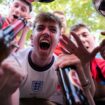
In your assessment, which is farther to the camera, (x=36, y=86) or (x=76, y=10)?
(x=76, y=10)

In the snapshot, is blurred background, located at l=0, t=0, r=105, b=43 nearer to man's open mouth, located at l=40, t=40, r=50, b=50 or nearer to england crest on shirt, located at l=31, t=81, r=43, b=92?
man's open mouth, located at l=40, t=40, r=50, b=50

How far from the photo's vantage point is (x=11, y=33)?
2.91 ft

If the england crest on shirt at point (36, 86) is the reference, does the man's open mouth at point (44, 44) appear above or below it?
above

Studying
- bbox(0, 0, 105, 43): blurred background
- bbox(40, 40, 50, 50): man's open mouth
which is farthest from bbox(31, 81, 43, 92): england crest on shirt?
bbox(0, 0, 105, 43): blurred background

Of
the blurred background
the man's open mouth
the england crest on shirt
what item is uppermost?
the blurred background

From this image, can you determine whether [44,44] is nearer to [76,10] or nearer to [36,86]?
[36,86]

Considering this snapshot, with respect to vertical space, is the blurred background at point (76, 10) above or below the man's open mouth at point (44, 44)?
above

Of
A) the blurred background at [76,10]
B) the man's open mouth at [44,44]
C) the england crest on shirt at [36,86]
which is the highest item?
→ the blurred background at [76,10]

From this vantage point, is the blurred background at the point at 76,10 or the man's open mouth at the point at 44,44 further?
the blurred background at the point at 76,10

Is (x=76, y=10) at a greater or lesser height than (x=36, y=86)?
greater

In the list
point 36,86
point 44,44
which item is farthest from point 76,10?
point 36,86

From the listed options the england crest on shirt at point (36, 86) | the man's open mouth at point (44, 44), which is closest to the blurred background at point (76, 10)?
the man's open mouth at point (44, 44)

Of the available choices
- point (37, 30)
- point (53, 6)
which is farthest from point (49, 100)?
point (53, 6)

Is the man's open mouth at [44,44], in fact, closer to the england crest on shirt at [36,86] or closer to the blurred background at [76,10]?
the england crest on shirt at [36,86]
